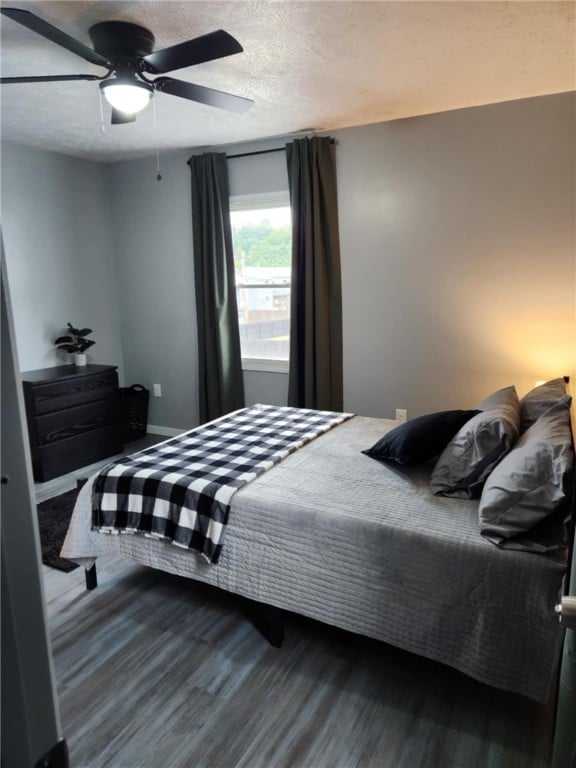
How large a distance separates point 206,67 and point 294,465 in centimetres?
204

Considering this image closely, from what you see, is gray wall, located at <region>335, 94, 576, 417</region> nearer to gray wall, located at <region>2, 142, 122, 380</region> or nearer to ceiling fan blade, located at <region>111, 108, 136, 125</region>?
ceiling fan blade, located at <region>111, 108, 136, 125</region>

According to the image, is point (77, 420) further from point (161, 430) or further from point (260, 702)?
point (260, 702)

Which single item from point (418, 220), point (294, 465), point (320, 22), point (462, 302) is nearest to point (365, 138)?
point (418, 220)

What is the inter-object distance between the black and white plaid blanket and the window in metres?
1.71

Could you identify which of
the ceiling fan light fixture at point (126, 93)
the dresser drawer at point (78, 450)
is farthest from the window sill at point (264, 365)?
the ceiling fan light fixture at point (126, 93)

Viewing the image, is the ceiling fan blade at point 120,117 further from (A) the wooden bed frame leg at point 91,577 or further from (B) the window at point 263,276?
(A) the wooden bed frame leg at point 91,577

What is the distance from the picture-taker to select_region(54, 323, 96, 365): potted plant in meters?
4.30

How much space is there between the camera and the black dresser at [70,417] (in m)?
3.75

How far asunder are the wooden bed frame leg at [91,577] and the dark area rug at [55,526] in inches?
9.6

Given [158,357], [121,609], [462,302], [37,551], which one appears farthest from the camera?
[158,357]

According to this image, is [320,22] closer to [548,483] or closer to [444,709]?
[548,483]

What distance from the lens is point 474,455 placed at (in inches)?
77.5

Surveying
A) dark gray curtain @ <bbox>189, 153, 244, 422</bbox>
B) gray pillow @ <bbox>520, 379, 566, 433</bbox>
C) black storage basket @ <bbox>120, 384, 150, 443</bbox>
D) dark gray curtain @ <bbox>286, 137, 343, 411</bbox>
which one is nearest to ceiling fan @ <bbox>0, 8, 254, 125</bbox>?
dark gray curtain @ <bbox>286, 137, 343, 411</bbox>

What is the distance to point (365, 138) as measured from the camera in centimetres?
359
